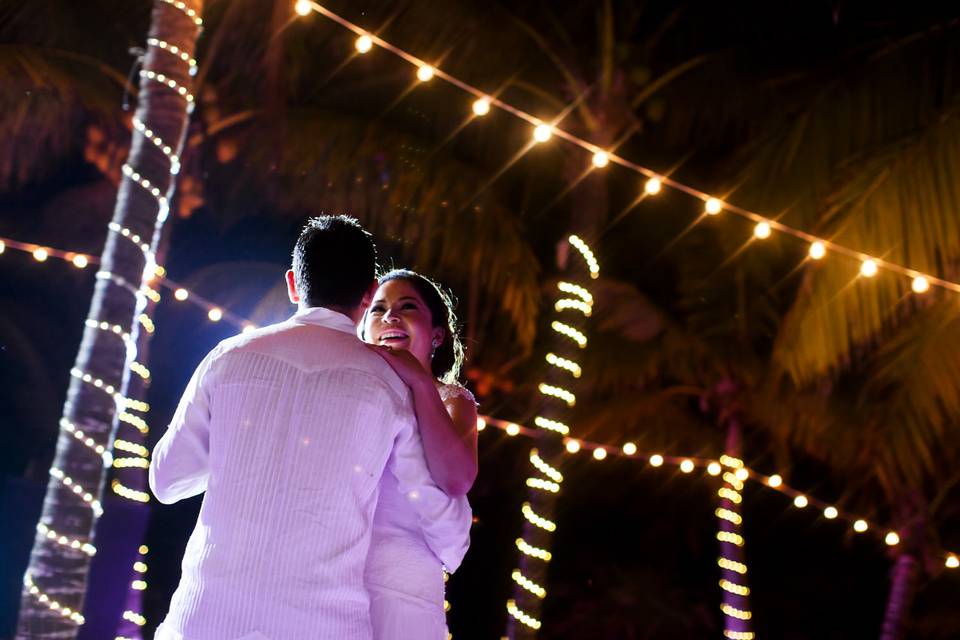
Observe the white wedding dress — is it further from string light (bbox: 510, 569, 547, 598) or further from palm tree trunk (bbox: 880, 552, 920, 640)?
palm tree trunk (bbox: 880, 552, 920, 640)

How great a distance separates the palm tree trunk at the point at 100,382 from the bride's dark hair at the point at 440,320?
182 cm

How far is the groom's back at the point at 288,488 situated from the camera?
2.04 metres

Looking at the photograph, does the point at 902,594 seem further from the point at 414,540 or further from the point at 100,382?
the point at 414,540

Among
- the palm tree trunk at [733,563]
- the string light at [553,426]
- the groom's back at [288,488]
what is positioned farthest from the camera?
the palm tree trunk at [733,563]

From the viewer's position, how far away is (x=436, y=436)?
7.50ft

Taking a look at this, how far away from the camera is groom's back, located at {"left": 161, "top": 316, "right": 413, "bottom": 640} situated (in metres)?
2.04

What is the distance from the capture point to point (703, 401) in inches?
458

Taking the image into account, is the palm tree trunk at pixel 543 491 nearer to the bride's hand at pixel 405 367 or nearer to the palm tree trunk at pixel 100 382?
the palm tree trunk at pixel 100 382

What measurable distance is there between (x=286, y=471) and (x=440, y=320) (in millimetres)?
1236

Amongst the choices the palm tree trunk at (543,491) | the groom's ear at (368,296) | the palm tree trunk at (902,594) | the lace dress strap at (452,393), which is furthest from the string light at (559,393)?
the groom's ear at (368,296)

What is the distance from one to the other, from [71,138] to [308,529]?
8072 millimetres

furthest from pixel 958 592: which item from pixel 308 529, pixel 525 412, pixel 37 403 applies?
pixel 308 529

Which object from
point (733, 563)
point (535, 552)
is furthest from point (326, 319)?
point (733, 563)

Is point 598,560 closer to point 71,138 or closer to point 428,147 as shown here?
point 428,147
